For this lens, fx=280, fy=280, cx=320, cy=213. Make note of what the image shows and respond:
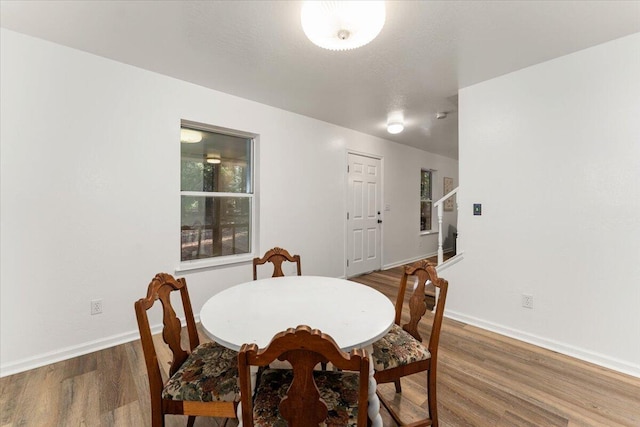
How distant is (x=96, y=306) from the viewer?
2.28m

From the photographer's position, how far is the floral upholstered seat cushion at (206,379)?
45.1 inches

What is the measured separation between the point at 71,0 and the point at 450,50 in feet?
8.27

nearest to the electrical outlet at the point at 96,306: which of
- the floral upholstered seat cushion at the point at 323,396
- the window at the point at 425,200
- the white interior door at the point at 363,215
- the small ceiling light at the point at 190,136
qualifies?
the small ceiling light at the point at 190,136

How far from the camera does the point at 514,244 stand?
254cm

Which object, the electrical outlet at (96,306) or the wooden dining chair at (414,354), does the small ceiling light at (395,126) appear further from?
the electrical outlet at (96,306)

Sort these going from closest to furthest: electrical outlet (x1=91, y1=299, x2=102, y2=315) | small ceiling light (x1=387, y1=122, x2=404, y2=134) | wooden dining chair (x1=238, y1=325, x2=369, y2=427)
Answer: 1. wooden dining chair (x1=238, y1=325, x2=369, y2=427)
2. electrical outlet (x1=91, y1=299, x2=102, y2=315)
3. small ceiling light (x1=387, y1=122, x2=404, y2=134)

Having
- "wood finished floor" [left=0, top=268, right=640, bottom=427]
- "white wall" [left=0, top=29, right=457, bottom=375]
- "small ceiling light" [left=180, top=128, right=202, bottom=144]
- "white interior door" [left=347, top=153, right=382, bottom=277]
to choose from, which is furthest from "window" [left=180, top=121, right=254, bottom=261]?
"white interior door" [left=347, top=153, right=382, bottom=277]

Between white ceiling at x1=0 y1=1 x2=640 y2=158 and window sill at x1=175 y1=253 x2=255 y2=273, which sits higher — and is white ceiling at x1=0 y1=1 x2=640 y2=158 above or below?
above

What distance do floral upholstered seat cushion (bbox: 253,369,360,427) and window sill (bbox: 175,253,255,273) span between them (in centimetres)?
186

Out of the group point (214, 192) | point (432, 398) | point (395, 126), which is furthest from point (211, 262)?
point (395, 126)

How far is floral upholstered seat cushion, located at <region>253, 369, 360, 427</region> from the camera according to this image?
987mm

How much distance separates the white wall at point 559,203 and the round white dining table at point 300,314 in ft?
5.66

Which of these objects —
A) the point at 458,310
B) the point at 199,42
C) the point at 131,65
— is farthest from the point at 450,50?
the point at 131,65

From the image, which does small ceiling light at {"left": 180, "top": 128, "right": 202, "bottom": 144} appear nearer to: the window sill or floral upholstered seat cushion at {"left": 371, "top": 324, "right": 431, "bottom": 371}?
the window sill
